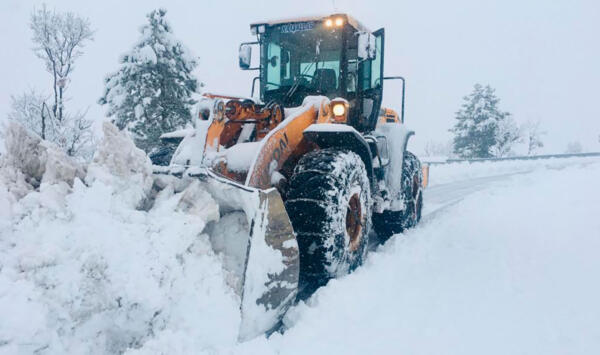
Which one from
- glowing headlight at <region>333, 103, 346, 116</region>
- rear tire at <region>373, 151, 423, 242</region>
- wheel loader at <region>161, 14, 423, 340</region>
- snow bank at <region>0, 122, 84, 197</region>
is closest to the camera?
snow bank at <region>0, 122, 84, 197</region>

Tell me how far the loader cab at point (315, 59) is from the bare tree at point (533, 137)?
181ft

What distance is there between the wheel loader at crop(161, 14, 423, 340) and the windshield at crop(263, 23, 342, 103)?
0.01 meters

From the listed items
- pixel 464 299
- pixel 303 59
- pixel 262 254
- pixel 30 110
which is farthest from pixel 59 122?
pixel 464 299

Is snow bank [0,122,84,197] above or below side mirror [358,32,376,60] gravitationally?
below

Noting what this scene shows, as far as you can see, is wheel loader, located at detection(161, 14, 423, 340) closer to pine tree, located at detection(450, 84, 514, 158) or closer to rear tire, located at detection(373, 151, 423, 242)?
rear tire, located at detection(373, 151, 423, 242)

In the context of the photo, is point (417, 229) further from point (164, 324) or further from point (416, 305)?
point (164, 324)

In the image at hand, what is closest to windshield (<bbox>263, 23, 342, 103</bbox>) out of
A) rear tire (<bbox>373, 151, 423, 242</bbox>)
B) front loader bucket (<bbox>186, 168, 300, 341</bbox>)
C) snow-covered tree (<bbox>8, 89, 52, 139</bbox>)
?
rear tire (<bbox>373, 151, 423, 242</bbox>)

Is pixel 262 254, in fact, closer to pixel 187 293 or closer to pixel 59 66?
pixel 187 293

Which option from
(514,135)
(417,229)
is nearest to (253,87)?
(417,229)

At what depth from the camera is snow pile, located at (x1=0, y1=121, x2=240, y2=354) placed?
6.20ft

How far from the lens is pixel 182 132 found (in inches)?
253

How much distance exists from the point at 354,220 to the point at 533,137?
5747 cm

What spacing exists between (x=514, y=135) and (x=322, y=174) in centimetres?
4492

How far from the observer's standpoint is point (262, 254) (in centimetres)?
273
